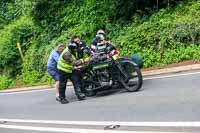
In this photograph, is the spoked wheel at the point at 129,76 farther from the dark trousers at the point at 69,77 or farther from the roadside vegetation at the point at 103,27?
the roadside vegetation at the point at 103,27

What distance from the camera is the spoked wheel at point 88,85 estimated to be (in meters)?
13.3

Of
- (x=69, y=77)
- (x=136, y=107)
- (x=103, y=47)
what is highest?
(x=103, y=47)

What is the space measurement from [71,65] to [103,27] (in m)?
7.54

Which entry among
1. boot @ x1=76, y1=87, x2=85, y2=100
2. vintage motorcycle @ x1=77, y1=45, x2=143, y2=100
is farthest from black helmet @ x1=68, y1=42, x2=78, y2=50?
boot @ x1=76, y1=87, x2=85, y2=100

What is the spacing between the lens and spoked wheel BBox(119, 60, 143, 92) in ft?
39.9

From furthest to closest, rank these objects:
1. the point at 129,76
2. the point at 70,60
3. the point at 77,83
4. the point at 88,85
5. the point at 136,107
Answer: the point at 88,85
the point at 77,83
the point at 70,60
the point at 129,76
the point at 136,107

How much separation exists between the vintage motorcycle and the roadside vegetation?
3173 millimetres

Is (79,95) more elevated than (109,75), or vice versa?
(109,75)

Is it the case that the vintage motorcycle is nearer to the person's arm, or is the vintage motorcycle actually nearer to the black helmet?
the person's arm

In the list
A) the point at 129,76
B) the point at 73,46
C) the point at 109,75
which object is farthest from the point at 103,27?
the point at 129,76

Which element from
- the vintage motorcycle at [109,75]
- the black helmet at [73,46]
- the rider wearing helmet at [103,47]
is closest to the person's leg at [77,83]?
the vintage motorcycle at [109,75]

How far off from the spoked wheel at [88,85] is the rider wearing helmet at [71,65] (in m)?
0.15

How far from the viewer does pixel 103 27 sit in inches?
806

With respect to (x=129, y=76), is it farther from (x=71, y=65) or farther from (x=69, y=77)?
(x=69, y=77)
